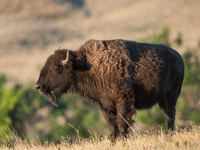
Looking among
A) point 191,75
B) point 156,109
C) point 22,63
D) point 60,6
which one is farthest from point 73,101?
point 60,6

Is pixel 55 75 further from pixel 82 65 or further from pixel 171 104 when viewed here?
pixel 171 104

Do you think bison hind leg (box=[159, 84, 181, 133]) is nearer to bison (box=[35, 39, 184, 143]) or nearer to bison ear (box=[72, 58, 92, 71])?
bison (box=[35, 39, 184, 143])

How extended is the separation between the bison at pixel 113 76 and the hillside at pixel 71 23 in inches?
3247

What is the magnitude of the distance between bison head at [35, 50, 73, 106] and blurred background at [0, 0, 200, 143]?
1164 millimetres

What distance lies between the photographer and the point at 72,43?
126 m

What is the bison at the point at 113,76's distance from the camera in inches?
267

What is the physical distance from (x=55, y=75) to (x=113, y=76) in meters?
1.37

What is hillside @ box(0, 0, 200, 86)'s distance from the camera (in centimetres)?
11375

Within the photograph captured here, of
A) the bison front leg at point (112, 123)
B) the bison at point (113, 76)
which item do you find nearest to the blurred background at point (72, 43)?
the bison front leg at point (112, 123)

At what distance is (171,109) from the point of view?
8.13 metres

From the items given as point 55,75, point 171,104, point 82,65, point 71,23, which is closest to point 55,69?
point 55,75

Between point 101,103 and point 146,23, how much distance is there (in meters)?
139

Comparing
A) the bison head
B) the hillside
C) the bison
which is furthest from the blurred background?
the bison head

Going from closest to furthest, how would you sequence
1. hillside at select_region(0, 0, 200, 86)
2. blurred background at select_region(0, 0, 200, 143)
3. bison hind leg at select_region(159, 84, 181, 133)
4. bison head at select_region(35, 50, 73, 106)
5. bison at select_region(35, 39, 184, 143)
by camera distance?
bison at select_region(35, 39, 184, 143) → bison head at select_region(35, 50, 73, 106) → bison hind leg at select_region(159, 84, 181, 133) → blurred background at select_region(0, 0, 200, 143) → hillside at select_region(0, 0, 200, 86)
